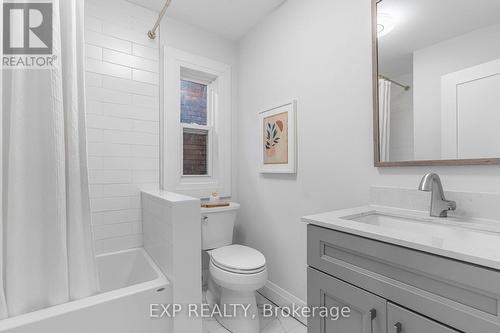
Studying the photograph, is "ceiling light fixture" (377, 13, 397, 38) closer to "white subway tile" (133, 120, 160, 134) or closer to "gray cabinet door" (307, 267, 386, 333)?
"gray cabinet door" (307, 267, 386, 333)

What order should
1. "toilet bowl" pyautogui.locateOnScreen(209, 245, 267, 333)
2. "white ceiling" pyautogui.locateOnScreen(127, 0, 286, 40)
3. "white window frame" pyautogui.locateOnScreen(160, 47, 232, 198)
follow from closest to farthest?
1. "toilet bowl" pyautogui.locateOnScreen(209, 245, 267, 333)
2. "white ceiling" pyautogui.locateOnScreen(127, 0, 286, 40)
3. "white window frame" pyautogui.locateOnScreen(160, 47, 232, 198)

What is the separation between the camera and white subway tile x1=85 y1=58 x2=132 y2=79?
5.68ft

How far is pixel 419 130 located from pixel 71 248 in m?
1.71

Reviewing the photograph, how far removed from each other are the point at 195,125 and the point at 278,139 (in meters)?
0.84

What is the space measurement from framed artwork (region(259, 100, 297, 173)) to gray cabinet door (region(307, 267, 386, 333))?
3.02 feet

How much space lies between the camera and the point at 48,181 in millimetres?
1032

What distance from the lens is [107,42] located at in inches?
70.9

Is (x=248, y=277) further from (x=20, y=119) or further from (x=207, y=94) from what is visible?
(x=207, y=94)

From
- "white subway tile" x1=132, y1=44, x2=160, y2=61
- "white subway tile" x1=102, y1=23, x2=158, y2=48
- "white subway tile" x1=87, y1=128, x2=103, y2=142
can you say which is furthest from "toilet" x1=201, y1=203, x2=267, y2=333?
"white subway tile" x1=102, y1=23, x2=158, y2=48

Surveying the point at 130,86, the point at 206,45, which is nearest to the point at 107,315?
the point at 130,86

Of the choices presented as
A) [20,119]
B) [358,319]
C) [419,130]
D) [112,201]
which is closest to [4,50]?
[20,119]

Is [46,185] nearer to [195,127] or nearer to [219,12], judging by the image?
[195,127]

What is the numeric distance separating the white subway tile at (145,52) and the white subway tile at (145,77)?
13cm

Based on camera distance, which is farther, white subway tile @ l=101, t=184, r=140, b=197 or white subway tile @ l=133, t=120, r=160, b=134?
white subway tile @ l=133, t=120, r=160, b=134
